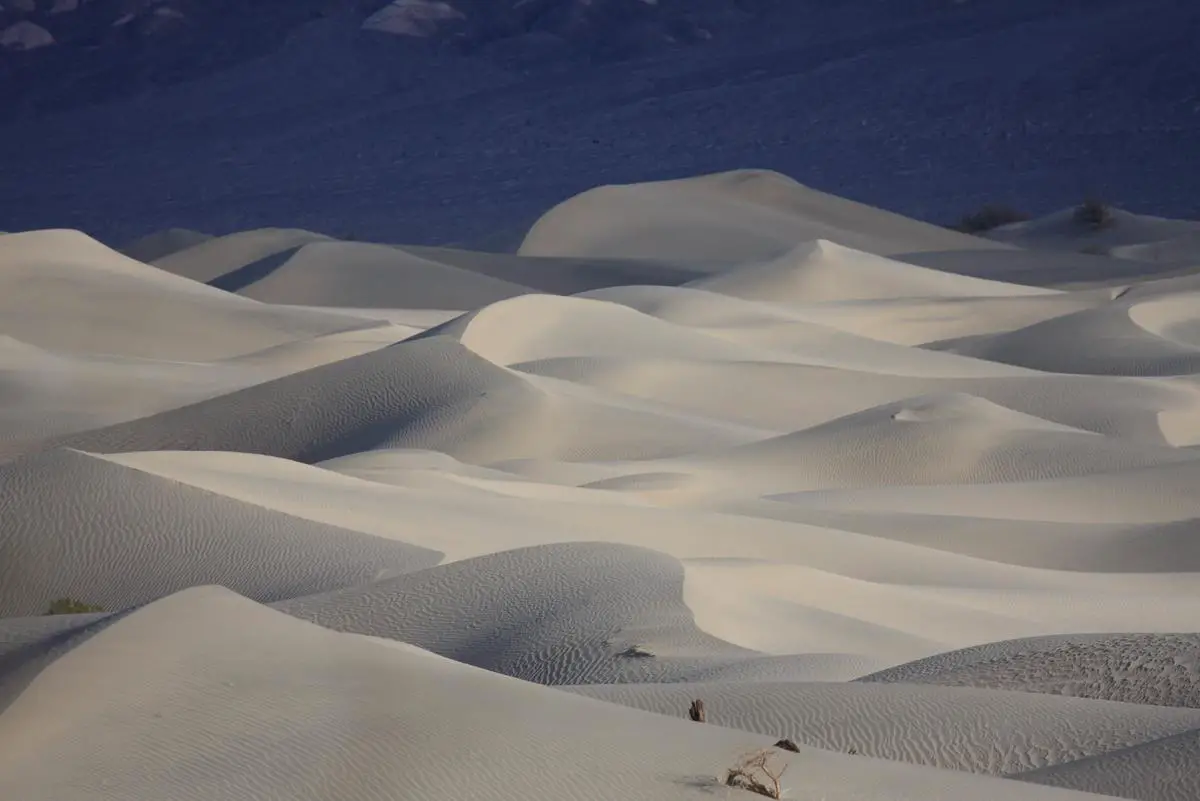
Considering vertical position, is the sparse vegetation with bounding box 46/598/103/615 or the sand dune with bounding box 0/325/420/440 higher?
the sparse vegetation with bounding box 46/598/103/615

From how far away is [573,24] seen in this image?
7031 centimetres

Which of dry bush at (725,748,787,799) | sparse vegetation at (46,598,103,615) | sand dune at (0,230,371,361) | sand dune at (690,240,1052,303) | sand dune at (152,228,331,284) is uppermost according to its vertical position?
dry bush at (725,748,787,799)

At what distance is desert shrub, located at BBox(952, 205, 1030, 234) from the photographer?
33781mm

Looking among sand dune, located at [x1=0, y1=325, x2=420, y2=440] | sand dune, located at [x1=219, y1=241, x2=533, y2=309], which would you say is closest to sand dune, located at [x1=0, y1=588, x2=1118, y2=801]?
sand dune, located at [x1=0, y1=325, x2=420, y2=440]

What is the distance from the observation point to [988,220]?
3384cm

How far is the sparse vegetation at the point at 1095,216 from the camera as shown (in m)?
30.7

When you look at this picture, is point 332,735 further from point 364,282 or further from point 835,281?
point 364,282

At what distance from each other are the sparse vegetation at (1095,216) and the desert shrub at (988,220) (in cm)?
264

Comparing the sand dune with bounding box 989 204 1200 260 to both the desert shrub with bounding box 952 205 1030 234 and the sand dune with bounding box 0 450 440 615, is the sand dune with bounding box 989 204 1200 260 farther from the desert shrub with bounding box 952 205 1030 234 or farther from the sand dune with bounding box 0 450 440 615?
the sand dune with bounding box 0 450 440 615

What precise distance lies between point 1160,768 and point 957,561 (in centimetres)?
464

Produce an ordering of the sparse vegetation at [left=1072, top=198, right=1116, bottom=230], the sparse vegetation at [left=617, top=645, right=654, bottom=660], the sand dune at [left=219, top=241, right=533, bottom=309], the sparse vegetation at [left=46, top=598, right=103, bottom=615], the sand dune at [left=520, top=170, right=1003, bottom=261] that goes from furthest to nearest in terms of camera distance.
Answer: the sparse vegetation at [left=1072, top=198, right=1116, bottom=230] → the sand dune at [left=520, top=170, right=1003, bottom=261] → the sand dune at [left=219, top=241, right=533, bottom=309] → the sparse vegetation at [left=46, top=598, right=103, bottom=615] → the sparse vegetation at [left=617, top=645, right=654, bottom=660]

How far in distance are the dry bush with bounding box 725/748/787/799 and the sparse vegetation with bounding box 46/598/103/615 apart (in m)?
3.30

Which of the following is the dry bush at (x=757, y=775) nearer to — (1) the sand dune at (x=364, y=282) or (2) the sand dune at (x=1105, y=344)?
(2) the sand dune at (x=1105, y=344)

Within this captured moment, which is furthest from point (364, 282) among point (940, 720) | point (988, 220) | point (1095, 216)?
point (940, 720)
